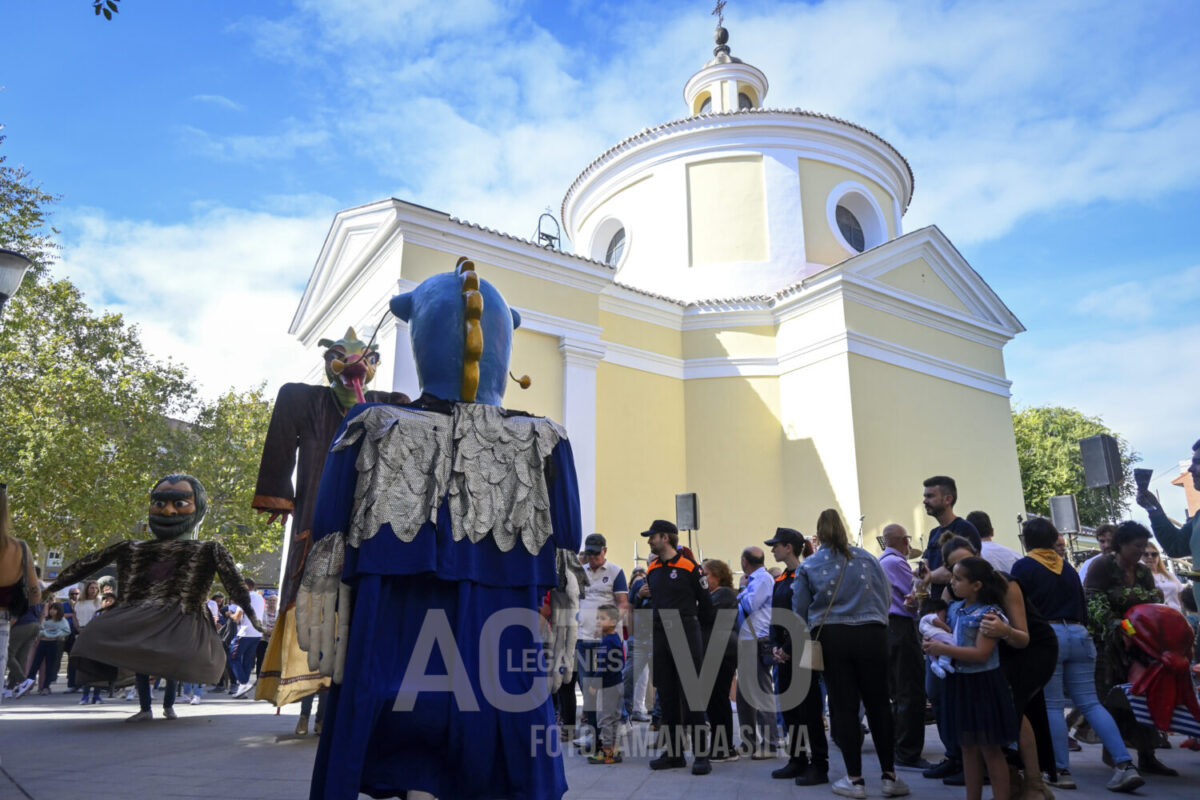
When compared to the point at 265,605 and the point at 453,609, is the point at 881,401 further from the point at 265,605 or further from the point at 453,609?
the point at 453,609

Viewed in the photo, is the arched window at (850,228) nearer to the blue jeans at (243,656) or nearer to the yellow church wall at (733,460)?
the yellow church wall at (733,460)

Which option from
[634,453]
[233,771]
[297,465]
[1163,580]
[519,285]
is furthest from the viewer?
[634,453]

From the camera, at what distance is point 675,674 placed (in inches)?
222

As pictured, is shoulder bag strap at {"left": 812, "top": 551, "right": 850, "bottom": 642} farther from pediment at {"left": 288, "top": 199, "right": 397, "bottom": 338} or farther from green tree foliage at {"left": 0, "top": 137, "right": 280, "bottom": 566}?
green tree foliage at {"left": 0, "top": 137, "right": 280, "bottom": 566}

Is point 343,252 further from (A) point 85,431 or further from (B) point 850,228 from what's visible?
(B) point 850,228

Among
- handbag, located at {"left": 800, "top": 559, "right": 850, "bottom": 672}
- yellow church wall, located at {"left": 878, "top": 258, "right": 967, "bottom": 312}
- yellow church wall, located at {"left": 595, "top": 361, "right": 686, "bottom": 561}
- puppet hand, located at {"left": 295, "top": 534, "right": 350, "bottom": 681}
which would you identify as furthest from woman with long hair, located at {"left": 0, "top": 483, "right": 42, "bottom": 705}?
yellow church wall, located at {"left": 878, "top": 258, "right": 967, "bottom": 312}

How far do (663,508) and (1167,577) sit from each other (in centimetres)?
1020

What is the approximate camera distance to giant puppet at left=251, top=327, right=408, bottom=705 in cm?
535

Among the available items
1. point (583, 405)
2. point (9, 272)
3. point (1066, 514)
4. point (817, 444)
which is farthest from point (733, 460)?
point (9, 272)

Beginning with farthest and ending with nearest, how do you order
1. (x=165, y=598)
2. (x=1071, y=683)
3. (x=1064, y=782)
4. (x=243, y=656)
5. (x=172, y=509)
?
(x=243, y=656) < (x=172, y=509) < (x=165, y=598) < (x=1071, y=683) < (x=1064, y=782)

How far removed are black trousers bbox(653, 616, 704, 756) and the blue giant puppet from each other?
2.69 metres

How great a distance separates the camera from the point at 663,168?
66.7ft

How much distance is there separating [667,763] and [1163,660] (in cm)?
319

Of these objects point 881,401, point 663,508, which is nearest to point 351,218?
point 663,508
